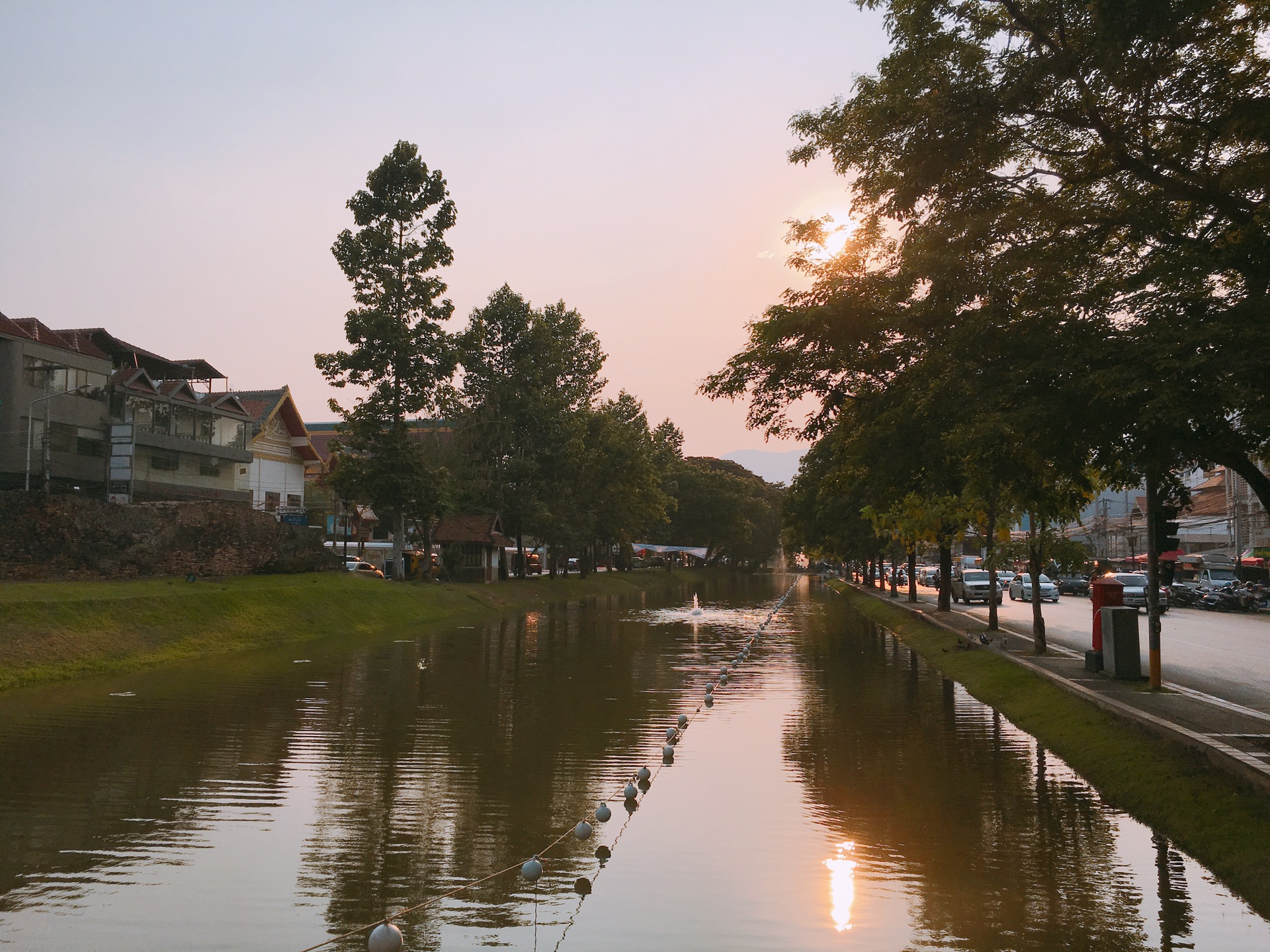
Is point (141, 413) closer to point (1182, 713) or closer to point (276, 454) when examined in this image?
point (276, 454)

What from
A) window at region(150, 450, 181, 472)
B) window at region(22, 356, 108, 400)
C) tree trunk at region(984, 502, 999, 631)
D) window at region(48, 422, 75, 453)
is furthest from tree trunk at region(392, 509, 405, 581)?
tree trunk at region(984, 502, 999, 631)

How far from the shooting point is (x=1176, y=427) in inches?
439

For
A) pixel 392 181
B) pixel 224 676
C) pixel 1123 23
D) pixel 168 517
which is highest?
pixel 392 181

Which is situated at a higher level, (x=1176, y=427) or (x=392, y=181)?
(x=392, y=181)

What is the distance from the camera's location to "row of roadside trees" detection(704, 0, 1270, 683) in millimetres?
11594

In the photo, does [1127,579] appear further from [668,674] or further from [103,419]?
[103,419]

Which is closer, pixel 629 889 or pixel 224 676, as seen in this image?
pixel 629 889

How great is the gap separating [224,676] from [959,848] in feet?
60.0

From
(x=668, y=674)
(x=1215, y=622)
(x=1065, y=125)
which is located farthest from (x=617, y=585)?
(x=1065, y=125)

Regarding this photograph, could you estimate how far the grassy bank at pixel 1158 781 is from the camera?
965cm

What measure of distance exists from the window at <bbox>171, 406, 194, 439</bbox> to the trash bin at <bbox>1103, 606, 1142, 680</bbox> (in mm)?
50180

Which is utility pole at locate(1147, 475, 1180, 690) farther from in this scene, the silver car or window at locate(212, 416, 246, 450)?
window at locate(212, 416, 246, 450)

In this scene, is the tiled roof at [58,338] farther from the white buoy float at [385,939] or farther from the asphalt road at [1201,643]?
the white buoy float at [385,939]

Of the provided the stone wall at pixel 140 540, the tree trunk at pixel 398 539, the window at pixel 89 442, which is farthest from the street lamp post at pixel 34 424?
the tree trunk at pixel 398 539
